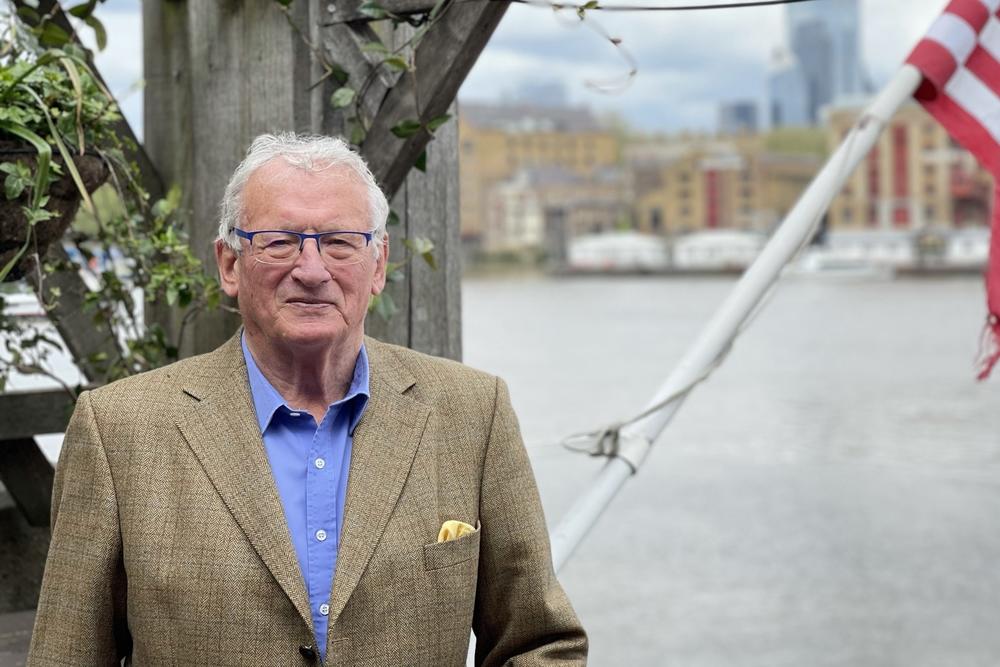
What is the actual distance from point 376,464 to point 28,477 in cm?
125

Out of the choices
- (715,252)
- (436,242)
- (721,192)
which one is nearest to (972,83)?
(436,242)

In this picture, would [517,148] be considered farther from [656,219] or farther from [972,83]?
[972,83]

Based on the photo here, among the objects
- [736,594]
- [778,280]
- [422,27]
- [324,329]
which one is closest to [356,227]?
[324,329]

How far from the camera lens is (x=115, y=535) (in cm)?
161

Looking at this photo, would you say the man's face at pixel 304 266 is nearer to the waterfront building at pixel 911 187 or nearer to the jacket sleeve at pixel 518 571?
the jacket sleeve at pixel 518 571

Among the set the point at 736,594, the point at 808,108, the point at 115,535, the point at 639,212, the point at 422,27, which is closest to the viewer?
the point at 115,535

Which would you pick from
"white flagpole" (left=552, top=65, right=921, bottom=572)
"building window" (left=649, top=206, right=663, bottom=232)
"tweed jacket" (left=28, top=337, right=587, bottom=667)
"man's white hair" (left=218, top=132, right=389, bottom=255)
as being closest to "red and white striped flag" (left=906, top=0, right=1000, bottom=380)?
"white flagpole" (left=552, top=65, right=921, bottom=572)

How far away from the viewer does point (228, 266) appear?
5.62 ft

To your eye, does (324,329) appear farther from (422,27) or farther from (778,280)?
(778,280)

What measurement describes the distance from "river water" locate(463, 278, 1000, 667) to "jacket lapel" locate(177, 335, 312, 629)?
192 centimetres

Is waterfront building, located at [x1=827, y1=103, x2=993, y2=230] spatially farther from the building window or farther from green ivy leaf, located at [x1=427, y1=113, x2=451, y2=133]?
green ivy leaf, located at [x1=427, y1=113, x2=451, y2=133]

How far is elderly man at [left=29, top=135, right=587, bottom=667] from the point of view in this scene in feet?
5.24

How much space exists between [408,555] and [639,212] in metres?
117

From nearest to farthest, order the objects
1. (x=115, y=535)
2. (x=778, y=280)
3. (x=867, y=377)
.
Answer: (x=115, y=535) < (x=778, y=280) < (x=867, y=377)
